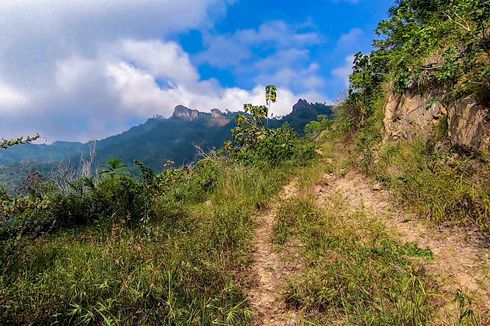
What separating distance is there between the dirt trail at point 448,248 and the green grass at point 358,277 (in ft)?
0.75

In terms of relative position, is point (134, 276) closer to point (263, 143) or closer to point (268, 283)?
point (268, 283)

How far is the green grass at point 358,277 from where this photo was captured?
11.4 feet

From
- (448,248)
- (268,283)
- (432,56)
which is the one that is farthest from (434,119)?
(268,283)

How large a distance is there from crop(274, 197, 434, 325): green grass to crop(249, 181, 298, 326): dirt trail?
0.19m

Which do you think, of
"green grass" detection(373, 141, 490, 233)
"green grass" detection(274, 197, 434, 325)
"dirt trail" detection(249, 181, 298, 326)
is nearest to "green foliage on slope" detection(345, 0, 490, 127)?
"green grass" detection(373, 141, 490, 233)

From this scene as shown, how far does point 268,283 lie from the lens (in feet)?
15.8

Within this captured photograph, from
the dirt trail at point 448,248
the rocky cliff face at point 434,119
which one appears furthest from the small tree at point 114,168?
the rocky cliff face at point 434,119

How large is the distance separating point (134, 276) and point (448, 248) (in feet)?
15.1

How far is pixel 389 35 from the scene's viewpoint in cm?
1413

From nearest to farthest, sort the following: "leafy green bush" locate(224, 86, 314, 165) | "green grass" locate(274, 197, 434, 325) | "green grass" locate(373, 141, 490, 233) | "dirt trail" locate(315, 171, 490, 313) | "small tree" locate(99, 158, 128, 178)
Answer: "green grass" locate(274, 197, 434, 325), "dirt trail" locate(315, 171, 490, 313), "green grass" locate(373, 141, 490, 233), "small tree" locate(99, 158, 128, 178), "leafy green bush" locate(224, 86, 314, 165)

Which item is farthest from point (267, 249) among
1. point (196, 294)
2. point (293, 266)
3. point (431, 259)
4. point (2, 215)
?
point (2, 215)

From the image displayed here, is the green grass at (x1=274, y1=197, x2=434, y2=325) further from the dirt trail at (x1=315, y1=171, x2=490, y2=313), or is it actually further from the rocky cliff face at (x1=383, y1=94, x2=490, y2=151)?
the rocky cliff face at (x1=383, y1=94, x2=490, y2=151)

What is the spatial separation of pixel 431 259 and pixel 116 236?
17.7ft

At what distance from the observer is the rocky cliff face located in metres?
6.14
